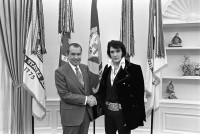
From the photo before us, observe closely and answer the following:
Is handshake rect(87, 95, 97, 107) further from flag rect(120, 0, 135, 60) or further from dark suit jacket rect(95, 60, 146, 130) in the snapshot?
flag rect(120, 0, 135, 60)

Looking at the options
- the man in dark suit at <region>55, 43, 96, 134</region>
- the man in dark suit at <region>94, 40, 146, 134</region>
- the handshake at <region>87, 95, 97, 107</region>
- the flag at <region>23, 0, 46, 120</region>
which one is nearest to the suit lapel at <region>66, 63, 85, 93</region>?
the man in dark suit at <region>55, 43, 96, 134</region>

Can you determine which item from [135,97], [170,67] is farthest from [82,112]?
[170,67]

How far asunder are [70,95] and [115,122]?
522 millimetres

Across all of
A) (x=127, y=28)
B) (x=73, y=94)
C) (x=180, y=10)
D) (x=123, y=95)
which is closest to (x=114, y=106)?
(x=123, y=95)

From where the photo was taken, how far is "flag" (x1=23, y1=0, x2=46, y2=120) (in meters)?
2.79

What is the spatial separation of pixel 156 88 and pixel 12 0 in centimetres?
243

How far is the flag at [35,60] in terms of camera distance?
110 inches

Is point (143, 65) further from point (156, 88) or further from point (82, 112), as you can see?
point (82, 112)

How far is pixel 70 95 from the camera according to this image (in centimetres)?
211

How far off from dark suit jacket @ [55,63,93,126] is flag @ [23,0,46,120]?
76 cm

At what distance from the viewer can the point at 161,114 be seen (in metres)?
3.48

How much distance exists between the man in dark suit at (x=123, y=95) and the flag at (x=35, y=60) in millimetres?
1084

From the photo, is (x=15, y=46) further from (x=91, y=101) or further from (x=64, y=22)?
(x=91, y=101)

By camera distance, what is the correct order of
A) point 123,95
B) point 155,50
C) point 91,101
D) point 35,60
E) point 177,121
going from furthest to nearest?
point 177,121, point 155,50, point 35,60, point 91,101, point 123,95
